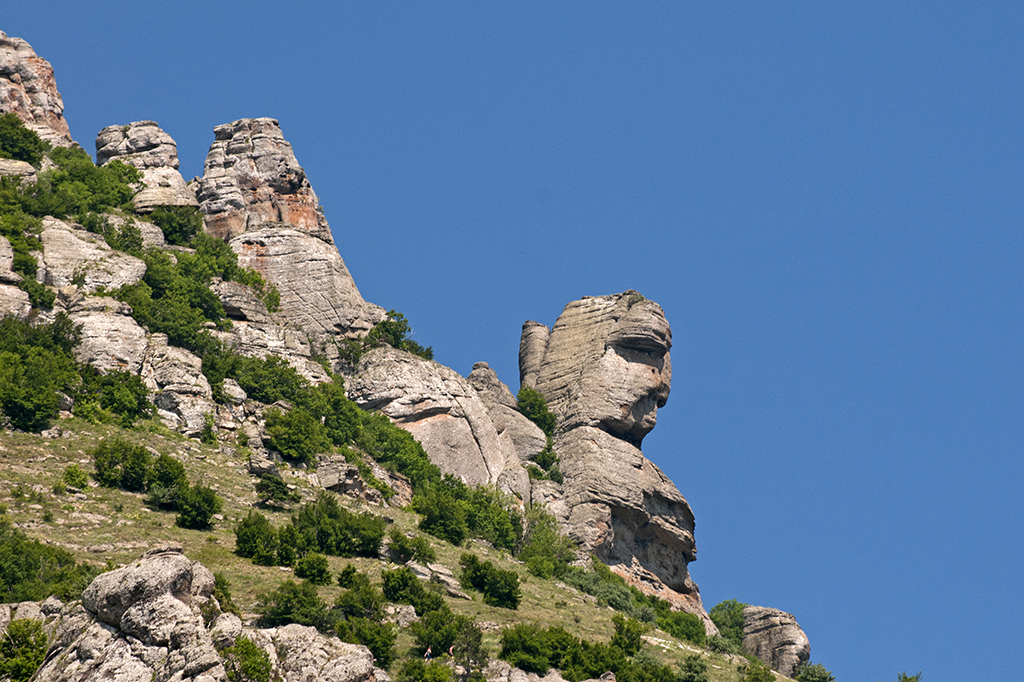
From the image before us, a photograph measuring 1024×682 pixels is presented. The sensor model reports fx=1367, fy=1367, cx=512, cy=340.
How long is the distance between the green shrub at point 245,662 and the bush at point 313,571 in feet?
49.2

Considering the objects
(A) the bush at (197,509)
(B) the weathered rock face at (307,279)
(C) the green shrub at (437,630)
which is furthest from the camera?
(B) the weathered rock face at (307,279)

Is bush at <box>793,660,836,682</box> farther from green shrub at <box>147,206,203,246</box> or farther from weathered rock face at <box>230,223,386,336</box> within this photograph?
green shrub at <box>147,206,203,246</box>

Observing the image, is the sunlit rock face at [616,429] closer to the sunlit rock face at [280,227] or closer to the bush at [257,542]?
the sunlit rock face at [280,227]

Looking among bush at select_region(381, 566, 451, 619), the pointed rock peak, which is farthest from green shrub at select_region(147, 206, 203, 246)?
bush at select_region(381, 566, 451, 619)

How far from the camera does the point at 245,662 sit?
43438mm

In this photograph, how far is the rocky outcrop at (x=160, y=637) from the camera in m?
42.4

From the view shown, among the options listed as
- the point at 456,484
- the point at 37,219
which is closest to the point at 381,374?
the point at 456,484

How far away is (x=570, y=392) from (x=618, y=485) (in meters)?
11.5

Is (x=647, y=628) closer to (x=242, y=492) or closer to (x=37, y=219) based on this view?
(x=242, y=492)

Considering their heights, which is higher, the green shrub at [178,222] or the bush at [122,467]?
the green shrub at [178,222]

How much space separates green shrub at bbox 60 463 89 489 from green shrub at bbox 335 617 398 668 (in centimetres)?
1817

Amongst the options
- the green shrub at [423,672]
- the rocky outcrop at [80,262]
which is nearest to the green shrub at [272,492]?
the rocky outcrop at [80,262]

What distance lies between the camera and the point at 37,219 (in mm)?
88438

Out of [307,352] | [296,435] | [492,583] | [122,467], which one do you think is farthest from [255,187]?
[492,583]
